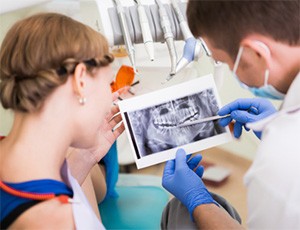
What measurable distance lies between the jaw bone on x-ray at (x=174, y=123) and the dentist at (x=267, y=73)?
11.6 inches

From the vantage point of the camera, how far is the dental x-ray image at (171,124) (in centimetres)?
117

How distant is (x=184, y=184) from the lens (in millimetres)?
1130

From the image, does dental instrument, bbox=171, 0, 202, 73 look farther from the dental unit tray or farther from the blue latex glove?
the blue latex glove

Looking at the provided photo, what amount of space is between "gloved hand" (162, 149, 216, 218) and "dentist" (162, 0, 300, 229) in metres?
0.28

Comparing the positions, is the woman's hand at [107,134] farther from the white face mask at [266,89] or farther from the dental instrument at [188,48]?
the white face mask at [266,89]

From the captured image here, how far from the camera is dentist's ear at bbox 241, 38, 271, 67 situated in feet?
2.58

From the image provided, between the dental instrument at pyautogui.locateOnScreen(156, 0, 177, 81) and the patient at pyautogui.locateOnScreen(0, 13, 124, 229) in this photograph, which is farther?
the dental instrument at pyautogui.locateOnScreen(156, 0, 177, 81)

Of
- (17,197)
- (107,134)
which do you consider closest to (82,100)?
(17,197)

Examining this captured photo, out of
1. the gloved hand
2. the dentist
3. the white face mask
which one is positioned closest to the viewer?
the dentist

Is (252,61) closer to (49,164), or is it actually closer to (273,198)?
(273,198)

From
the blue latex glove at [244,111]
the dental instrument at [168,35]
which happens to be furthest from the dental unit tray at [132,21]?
the blue latex glove at [244,111]

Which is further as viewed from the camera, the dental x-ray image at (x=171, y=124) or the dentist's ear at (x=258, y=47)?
the dental x-ray image at (x=171, y=124)

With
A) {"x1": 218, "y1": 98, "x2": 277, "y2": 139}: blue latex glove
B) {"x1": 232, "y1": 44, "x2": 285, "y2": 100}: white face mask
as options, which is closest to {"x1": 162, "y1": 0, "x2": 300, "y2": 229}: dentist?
{"x1": 232, "y1": 44, "x2": 285, "y2": 100}: white face mask

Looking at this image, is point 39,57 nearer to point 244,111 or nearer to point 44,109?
point 44,109
